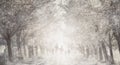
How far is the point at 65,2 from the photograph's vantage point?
38.9 meters

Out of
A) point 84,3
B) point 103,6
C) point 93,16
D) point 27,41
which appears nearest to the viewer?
Answer: point 103,6

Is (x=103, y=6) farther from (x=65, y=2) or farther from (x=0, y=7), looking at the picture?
(x=65, y=2)

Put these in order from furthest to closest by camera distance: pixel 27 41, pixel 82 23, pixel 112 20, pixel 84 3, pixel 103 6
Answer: pixel 27 41, pixel 82 23, pixel 84 3, pixel 103 6, pixel 112 20

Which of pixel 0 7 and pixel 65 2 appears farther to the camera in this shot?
pixel 65 2

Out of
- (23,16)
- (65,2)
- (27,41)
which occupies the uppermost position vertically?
(65,2)

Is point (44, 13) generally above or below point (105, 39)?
above

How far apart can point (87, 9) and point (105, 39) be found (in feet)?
15.0

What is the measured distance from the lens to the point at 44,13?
36.0m

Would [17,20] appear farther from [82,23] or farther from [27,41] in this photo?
[27,41]

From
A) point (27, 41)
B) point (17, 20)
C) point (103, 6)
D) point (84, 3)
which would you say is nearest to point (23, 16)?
point (17, 20)

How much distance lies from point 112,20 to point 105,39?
772cm

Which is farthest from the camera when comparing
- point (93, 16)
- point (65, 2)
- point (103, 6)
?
point (65, 2)

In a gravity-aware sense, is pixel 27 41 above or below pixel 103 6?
below

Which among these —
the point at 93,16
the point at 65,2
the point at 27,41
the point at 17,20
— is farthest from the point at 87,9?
the point at 27,41
